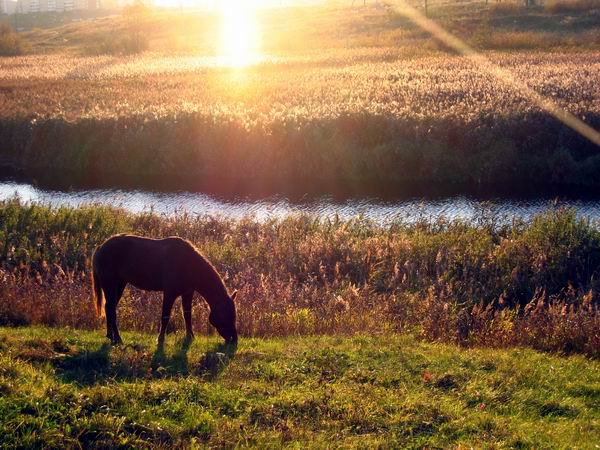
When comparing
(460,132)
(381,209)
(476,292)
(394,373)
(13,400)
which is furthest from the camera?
(460,132)

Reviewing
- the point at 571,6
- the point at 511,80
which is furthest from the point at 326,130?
the point at 571,6

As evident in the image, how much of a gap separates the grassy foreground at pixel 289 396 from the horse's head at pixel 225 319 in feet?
0.80

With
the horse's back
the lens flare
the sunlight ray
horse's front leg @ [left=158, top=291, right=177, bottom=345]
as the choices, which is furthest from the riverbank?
the lens flare

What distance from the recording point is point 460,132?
30.9 meters

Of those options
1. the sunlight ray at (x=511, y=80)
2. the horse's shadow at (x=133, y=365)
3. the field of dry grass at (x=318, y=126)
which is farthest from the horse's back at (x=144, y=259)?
the sunlight ray at (x=511, y=80)

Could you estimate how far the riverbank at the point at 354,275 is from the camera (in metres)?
12.1

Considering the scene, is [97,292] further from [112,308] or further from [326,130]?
[326,130]

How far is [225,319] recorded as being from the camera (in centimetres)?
1059

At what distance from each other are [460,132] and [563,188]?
5.18m

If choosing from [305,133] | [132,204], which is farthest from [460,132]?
[132,204]

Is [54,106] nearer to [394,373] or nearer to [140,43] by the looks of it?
[394,373]

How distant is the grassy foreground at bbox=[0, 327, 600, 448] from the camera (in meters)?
7.35

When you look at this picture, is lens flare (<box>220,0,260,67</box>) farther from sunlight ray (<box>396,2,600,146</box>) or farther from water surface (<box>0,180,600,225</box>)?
water surface (<box>0,180,600,225</box>)

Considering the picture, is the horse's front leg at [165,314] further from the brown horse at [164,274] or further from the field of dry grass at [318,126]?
the field of dry grass at [318,126]
